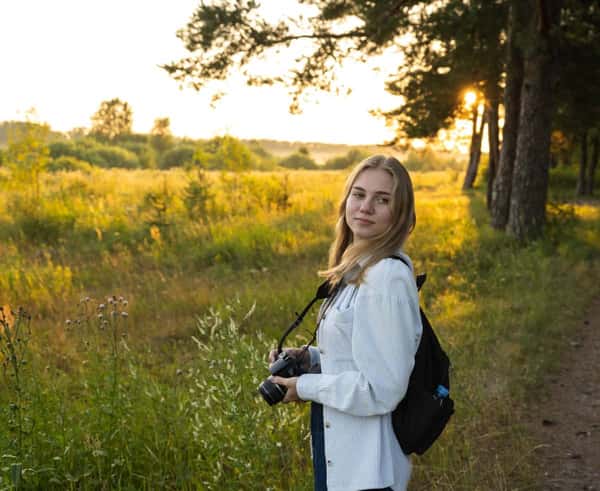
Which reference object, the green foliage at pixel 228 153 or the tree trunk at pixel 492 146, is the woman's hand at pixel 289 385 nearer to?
the green foliage at pixel 228 153

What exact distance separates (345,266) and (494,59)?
13319 millimetres

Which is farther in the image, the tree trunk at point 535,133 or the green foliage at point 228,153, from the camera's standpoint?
the green foliage at point 228,153

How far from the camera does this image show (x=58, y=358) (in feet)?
20.3

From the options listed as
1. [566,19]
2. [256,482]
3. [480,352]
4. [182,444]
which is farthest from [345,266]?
[566,19]

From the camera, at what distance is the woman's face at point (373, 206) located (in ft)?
7.59

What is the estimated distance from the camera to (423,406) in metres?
2.16

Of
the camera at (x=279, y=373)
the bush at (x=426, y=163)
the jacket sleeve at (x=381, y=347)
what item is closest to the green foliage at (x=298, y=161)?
the bush at (x=426, y=163)

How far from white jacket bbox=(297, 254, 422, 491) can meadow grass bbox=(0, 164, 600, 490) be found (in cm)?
114

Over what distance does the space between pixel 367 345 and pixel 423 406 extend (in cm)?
31

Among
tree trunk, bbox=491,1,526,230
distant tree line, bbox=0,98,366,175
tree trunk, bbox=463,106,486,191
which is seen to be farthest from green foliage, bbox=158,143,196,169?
tree trunk, bbox=491,1,526,230

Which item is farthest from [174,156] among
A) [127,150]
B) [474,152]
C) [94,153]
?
[474,152]

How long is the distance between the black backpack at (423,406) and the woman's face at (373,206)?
6.6 inches

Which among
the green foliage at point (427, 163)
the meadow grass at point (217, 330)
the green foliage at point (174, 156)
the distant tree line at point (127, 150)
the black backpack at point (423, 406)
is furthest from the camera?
the green foliage at point (427, 163)

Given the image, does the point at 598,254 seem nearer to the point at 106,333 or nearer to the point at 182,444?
the point at 106,333
